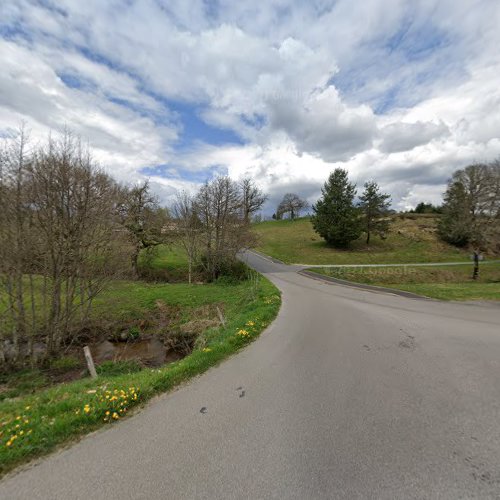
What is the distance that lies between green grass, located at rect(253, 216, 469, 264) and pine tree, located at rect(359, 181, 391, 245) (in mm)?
2891

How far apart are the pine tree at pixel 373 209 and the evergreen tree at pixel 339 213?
1599mm

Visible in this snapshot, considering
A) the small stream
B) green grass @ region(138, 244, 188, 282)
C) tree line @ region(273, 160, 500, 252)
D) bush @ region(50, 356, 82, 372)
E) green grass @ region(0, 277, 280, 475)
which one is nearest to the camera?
green grass @ region(0, 277, 280, 475)

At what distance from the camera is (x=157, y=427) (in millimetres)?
3670

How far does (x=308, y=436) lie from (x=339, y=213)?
36.7m

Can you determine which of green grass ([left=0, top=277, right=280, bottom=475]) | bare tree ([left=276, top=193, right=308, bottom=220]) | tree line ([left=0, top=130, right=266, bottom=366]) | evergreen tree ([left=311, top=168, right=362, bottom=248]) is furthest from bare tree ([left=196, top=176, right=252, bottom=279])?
bare tree ([left=276, top=193, right=308, bottom=220])

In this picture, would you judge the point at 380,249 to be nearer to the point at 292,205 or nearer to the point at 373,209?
the point at 373,209

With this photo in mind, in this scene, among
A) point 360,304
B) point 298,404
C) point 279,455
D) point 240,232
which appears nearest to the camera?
point 279,455

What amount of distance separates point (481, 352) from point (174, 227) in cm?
2251

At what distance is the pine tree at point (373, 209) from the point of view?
124 feet

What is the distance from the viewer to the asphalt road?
8.60 ft

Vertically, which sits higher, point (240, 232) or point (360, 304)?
point (240, 232)

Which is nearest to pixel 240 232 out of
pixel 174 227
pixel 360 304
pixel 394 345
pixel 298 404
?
pixel 174 227

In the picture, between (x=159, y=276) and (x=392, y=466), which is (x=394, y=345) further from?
(x=159, y=276)

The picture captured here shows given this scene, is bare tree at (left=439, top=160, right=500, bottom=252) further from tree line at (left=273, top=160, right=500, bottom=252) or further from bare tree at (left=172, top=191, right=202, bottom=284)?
bare tree at (left=172, top=191, right=202, bottom=284)
